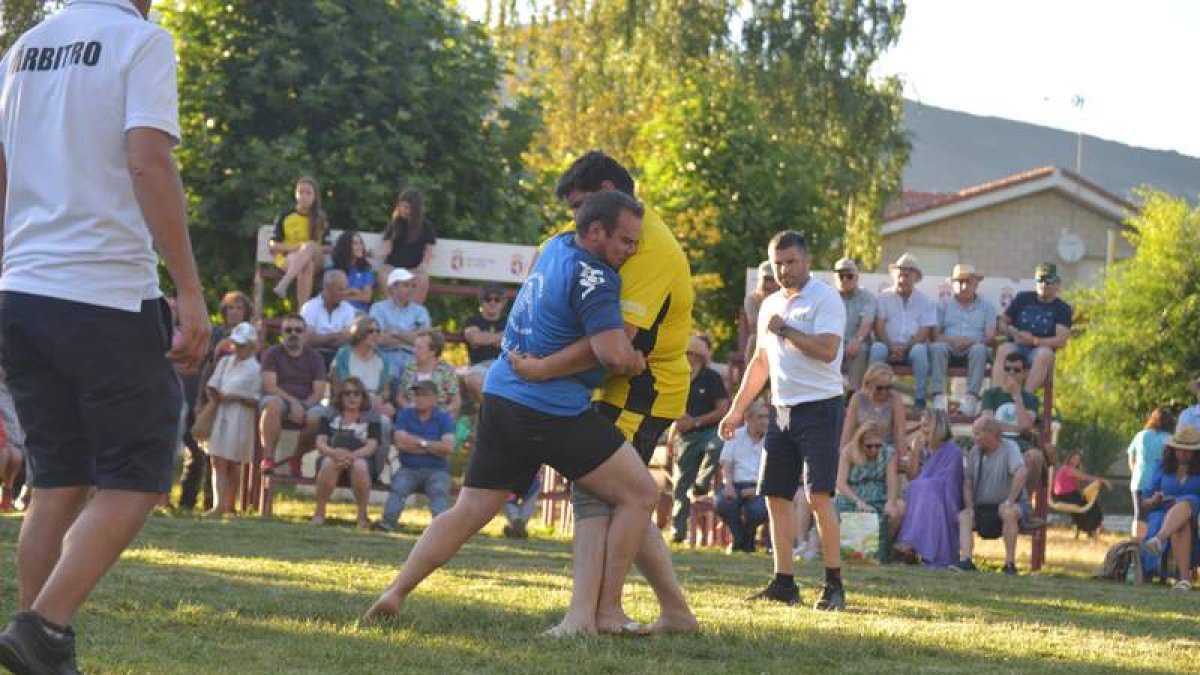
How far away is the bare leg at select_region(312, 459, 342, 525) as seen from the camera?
17.9m

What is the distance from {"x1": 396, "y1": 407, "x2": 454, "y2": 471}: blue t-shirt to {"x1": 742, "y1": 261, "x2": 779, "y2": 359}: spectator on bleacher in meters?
2.89

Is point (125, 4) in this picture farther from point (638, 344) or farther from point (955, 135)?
point (955, 135)

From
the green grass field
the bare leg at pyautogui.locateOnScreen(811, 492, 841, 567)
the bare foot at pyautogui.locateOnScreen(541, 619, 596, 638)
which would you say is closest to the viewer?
the green grass field

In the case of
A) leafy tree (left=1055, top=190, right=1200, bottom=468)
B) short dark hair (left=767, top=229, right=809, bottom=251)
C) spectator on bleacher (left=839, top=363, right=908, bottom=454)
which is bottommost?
spectator on bleacher (left=839, top=363, right=908, bottom=454)

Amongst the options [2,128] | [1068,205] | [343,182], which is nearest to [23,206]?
Answer: [2,128]

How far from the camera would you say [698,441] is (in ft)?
64.2

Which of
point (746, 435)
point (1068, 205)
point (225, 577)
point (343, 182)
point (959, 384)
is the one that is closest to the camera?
point (225, 577)

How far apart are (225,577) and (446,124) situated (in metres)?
18.1

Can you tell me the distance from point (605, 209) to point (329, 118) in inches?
801

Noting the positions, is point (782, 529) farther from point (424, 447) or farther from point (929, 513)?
point (424, 447)

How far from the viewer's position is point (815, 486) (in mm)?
10797

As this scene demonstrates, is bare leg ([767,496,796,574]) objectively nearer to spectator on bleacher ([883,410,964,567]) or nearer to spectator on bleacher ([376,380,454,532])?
spectator on bleacher ([883,410,964,567])

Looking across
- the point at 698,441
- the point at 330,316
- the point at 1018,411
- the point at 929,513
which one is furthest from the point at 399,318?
the point at 1018,411

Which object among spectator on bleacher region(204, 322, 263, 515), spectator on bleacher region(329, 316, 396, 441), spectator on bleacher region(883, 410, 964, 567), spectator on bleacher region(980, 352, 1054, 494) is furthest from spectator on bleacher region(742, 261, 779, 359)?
spectator on bleacher region(204, 322, 263, 515)
